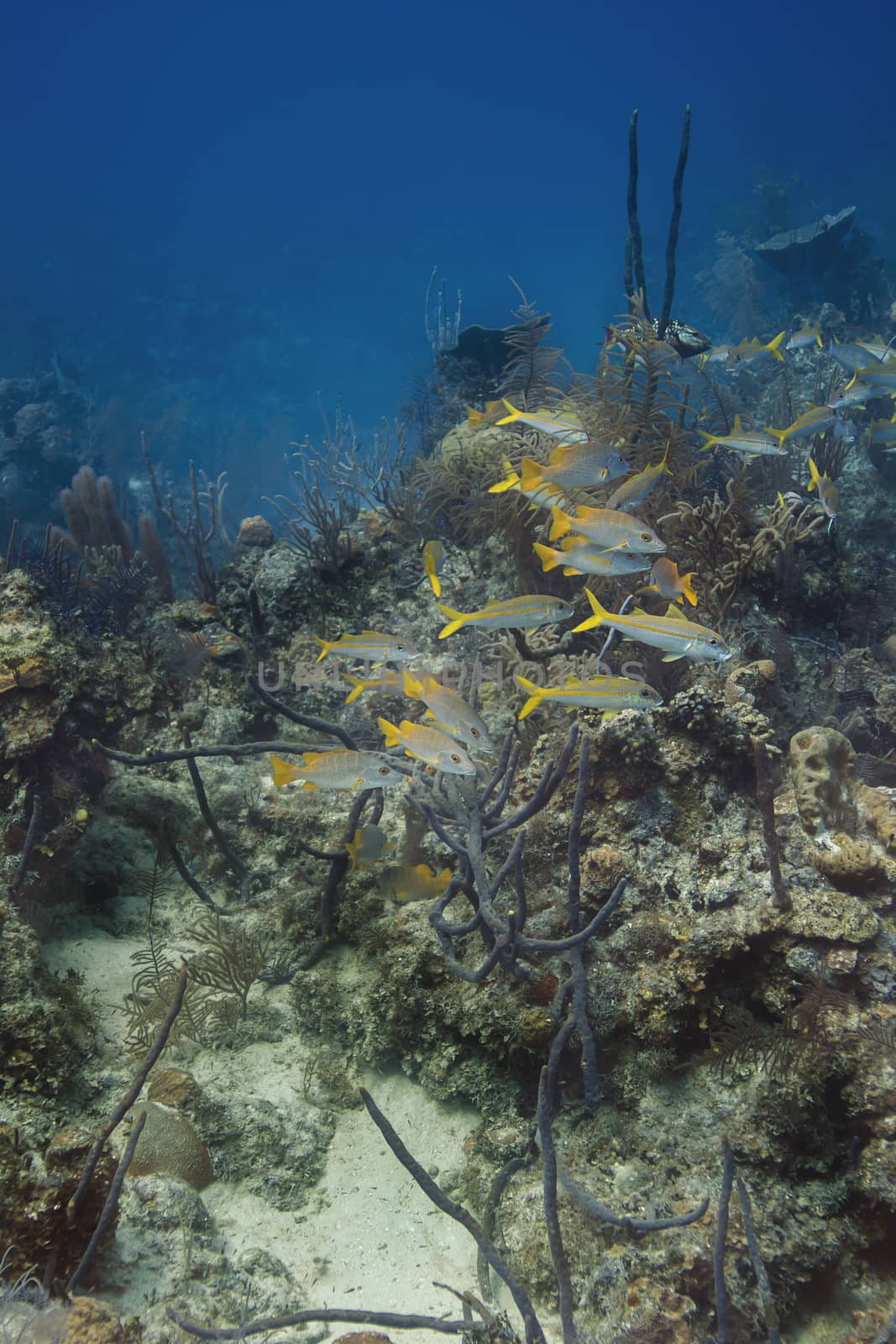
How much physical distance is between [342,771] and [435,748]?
43 cm

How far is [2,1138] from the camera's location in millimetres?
2039

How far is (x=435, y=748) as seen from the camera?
2.46 metres

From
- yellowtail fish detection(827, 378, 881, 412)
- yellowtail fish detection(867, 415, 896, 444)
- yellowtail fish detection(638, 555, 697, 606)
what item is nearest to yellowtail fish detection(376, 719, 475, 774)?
yellowtail fish detection(638, 555, 697, 606)

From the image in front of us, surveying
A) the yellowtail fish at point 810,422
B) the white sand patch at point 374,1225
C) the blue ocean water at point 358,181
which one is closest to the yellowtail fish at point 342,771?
the white sand patch at point 374,1225

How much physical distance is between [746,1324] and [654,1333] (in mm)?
334

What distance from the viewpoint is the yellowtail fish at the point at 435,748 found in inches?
95.7

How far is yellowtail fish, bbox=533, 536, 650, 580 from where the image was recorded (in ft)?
9.90

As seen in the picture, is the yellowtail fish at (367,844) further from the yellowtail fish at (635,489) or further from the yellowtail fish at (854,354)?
the yellowtail fish at (854,354)

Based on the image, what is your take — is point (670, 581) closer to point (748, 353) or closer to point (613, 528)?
point (613, 528)

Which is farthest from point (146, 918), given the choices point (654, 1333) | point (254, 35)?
point (254, 35)

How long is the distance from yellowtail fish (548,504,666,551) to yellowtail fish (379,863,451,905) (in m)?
1.80

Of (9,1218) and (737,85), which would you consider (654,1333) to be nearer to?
(9,1218)

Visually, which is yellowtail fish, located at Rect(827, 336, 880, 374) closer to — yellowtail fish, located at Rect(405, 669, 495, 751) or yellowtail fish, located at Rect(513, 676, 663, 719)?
yellowtail fish, located at Rect(513, 676, 663, 719)

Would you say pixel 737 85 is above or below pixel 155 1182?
above
